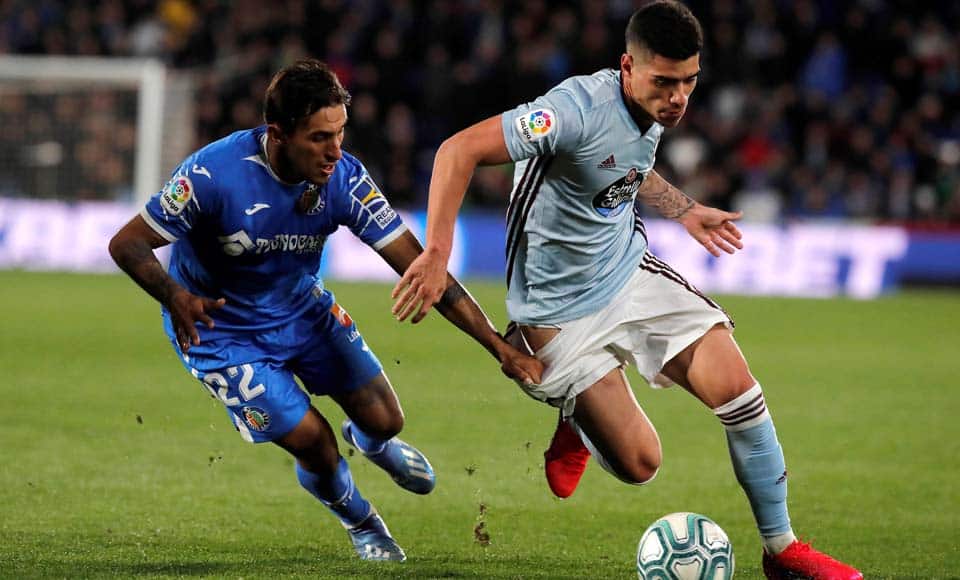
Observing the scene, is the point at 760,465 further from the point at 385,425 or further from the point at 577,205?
the point at 385,425

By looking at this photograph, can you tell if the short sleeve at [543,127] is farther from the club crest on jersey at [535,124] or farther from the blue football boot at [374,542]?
the blue football boot at [374,542]

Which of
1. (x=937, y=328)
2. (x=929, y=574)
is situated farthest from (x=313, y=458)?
(x=937, y=328)

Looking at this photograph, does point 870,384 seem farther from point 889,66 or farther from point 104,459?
point 889,66

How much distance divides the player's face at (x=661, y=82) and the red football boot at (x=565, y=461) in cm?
150

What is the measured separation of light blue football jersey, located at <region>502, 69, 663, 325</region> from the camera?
539 centimetres

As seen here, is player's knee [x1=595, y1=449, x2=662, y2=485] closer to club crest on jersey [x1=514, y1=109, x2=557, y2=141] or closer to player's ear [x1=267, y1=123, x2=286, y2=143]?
club crest on jersey [x1=514, y1=109, x2=557, y2=141]

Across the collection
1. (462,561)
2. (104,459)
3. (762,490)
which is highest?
(762,490)

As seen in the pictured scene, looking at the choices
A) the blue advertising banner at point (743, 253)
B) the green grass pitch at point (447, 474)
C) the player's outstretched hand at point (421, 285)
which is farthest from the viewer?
the blue advertising banner at point (743, 253)

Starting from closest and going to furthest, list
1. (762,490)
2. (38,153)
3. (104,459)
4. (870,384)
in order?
(762,490) → (104,459) → (870,384) → (38,153)

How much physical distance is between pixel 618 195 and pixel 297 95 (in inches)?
51.2

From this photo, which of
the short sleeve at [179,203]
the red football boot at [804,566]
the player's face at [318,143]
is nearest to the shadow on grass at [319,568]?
the red football boot at [804,566]

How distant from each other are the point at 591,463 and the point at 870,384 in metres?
4.15

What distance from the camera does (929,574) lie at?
559cm

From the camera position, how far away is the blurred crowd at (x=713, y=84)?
19.7 metres
